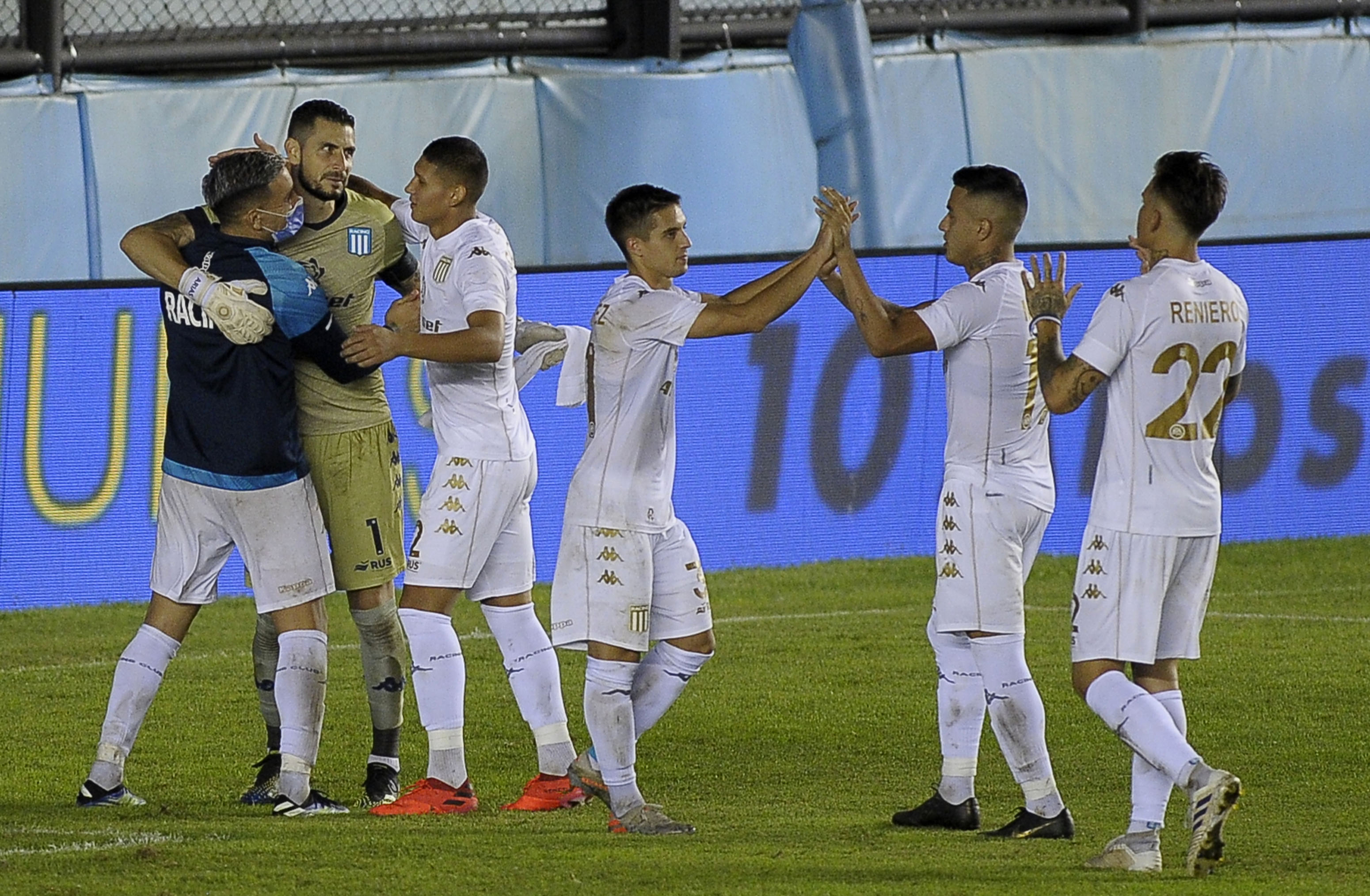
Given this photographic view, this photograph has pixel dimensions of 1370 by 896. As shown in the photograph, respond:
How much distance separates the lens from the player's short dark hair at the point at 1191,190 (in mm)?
5574

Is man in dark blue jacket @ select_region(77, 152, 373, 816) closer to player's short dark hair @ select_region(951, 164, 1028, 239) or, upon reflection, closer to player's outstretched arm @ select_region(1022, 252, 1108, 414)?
player's short dark hair @ select_region(951, 164, 1028, 239)

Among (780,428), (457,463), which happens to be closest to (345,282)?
(457,463)

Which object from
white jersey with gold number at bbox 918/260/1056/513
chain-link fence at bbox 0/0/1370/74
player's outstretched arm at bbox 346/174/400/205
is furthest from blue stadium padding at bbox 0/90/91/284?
white jersey with gold number at bbox 918/260/1056/513

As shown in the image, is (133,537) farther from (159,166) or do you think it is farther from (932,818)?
(932,818)

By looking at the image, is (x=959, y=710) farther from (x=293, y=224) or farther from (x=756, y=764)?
(x=293, y=224)

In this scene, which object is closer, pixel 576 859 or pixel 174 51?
pixel 576 859

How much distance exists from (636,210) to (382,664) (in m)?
1.70

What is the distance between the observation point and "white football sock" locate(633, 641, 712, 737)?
6.24m

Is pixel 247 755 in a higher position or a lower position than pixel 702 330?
lower

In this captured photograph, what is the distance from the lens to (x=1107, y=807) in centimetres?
662

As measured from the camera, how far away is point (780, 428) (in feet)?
38.9

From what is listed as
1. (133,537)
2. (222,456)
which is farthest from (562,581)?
(133,537)

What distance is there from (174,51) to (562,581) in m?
9.66

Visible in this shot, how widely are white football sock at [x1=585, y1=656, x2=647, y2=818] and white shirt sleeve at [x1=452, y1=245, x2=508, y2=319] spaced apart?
1.09 m
